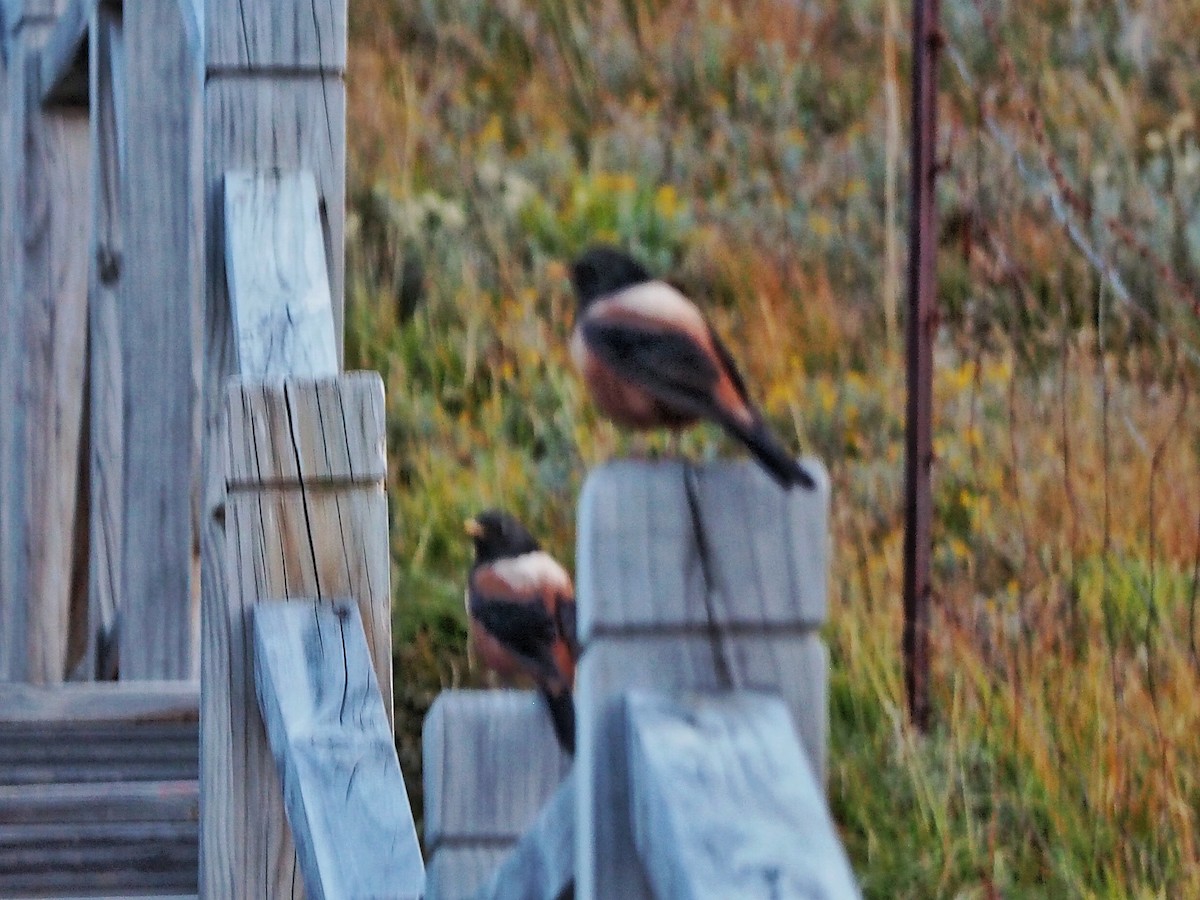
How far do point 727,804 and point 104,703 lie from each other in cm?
246

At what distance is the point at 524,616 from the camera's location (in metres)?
3.22

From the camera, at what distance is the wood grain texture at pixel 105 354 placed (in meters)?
4.01

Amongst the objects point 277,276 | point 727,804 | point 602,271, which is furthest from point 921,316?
point 727,804

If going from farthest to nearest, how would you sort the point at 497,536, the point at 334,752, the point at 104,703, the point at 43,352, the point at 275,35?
the point at 43,352 → the point at 497,536 → the point at 104,703 → the point at 275,35 → the point at 334,752

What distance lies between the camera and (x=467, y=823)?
2.01 m

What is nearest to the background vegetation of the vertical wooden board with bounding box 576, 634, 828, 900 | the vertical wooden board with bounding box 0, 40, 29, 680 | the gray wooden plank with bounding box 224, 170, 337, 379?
the vertical wooden board with bounding box 0, 40, 29, 680

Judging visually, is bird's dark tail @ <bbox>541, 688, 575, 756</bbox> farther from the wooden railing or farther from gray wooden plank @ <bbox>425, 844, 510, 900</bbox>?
the wooden railing

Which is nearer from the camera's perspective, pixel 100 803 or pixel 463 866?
pixel 463 866

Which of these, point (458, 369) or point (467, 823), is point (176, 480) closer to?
point (467, 823)

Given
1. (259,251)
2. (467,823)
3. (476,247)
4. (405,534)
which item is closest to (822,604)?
(467,823)

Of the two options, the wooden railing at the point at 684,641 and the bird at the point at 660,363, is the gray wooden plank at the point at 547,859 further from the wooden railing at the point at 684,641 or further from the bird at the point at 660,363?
the bird at the point at 660,363

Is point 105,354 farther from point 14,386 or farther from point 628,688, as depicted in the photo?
point 628,688

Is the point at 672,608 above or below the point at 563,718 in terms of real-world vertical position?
above

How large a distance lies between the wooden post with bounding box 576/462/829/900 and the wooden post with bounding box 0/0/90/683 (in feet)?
11.5
